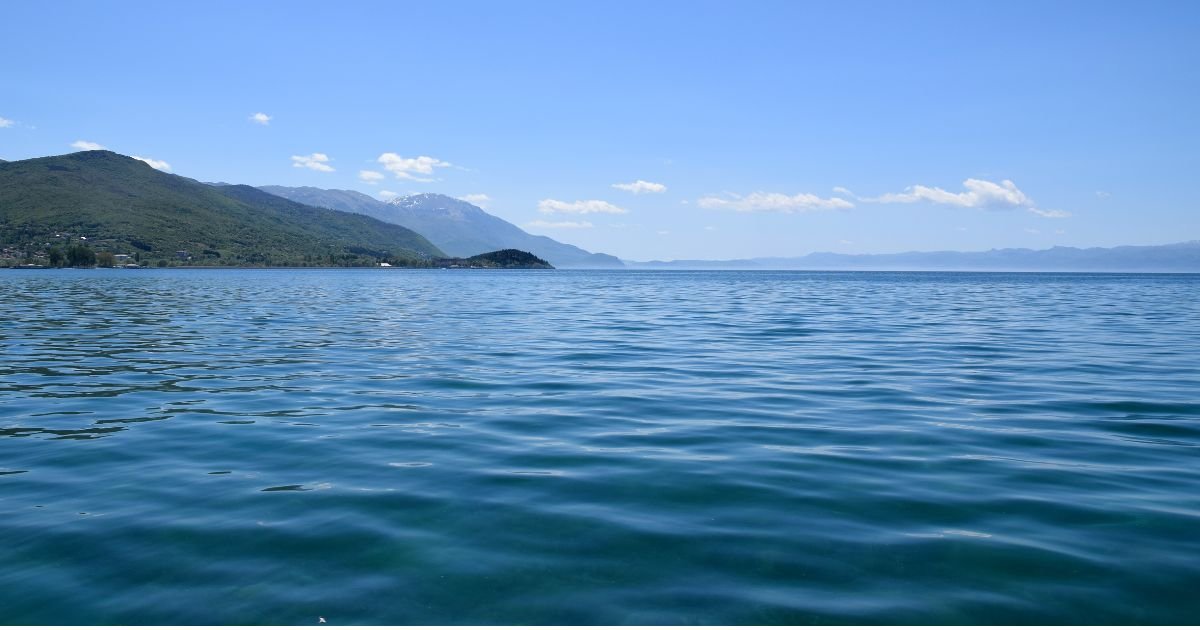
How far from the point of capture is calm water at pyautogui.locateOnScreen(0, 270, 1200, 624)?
637 centimetres

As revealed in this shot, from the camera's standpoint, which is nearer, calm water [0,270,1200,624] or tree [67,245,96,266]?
calm water [0,270,1200,624]

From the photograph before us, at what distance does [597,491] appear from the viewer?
948cm

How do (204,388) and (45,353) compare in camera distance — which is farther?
(45,353)

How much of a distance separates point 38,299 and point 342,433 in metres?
53.4

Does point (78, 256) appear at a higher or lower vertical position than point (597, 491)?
higher

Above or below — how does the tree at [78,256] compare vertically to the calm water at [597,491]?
above

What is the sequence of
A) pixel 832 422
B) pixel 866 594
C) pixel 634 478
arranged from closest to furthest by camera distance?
pixel 866 594 < pixel 634 478 < pixel 832 422

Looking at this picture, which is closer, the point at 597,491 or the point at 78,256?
the point at 597,491

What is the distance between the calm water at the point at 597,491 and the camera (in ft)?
20.9

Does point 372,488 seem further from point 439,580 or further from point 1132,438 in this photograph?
point 1132,438

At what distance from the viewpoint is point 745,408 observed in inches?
597

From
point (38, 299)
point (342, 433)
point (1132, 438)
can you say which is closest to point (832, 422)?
point (1132, 438)

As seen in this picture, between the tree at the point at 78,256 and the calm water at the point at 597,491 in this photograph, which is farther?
the tree at the point at 78,256

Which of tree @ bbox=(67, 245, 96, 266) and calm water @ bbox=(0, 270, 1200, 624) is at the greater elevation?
tree @ bbox=(67, 245, 96, 266)
